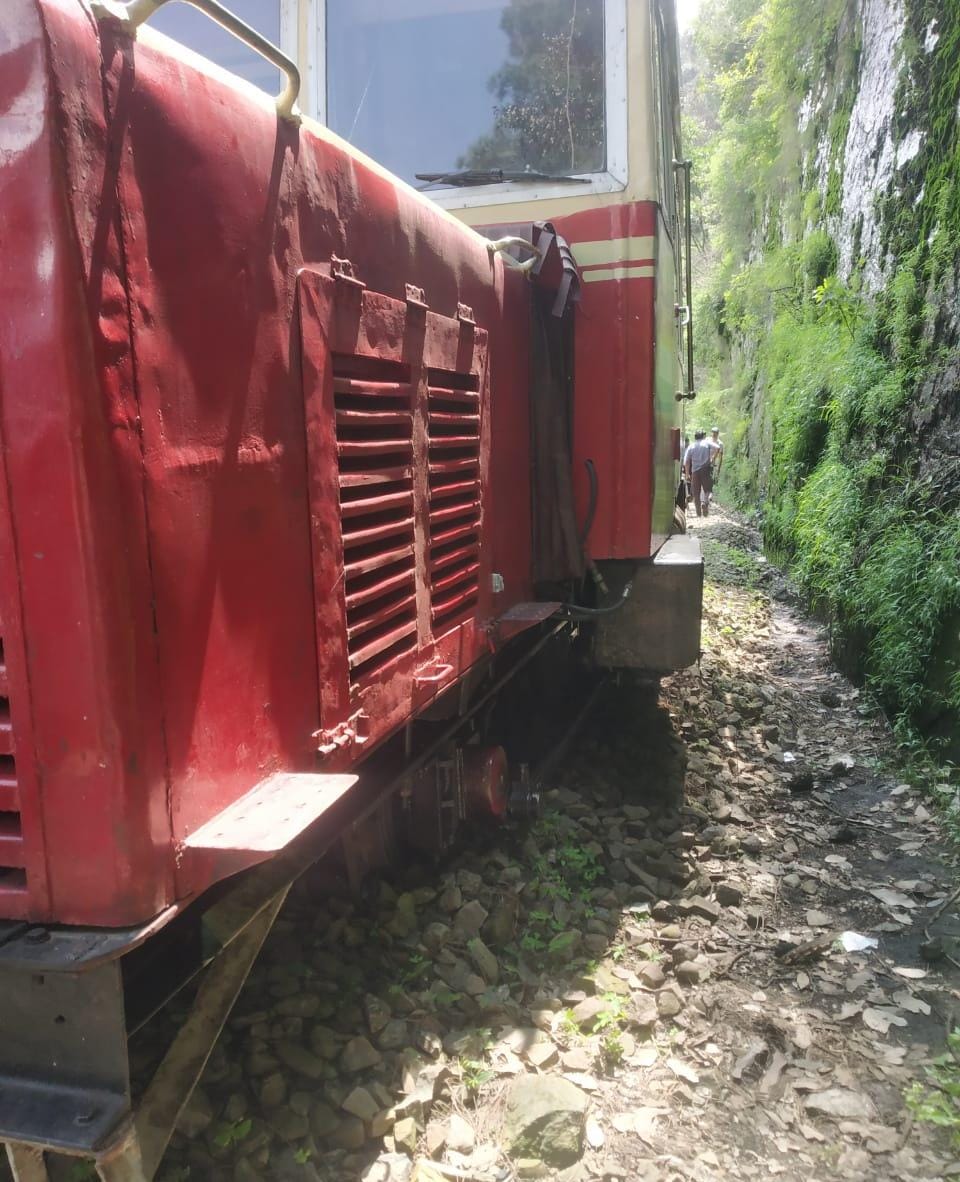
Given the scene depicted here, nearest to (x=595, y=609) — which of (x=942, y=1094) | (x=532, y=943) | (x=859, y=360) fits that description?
(x=532, y=943)

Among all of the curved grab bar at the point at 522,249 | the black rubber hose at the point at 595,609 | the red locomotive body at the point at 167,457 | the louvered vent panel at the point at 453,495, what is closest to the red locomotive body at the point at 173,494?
the red locomotive body at the point at 167,457

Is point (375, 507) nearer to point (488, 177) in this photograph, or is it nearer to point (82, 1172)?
point (82, 1172)

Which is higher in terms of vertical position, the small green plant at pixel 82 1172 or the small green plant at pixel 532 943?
the small green plant at pixel 82 1172

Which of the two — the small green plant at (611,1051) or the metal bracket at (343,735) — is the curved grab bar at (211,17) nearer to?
the metal bracket at (343,735)

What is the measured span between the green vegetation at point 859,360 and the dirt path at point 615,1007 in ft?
3.82

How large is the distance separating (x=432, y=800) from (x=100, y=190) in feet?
7.57

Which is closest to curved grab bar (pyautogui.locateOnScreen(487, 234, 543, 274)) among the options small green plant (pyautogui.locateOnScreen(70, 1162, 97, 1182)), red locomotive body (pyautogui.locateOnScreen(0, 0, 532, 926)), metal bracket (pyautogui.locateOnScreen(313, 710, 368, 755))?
red locomotive body (pyautogui.locateOnScreen(0, 0, 532, 926))

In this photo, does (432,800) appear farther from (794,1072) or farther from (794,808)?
(794,808)

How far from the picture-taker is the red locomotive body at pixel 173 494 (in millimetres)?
1303

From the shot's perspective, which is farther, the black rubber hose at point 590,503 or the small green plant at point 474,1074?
the black rubber hose at point 590,503

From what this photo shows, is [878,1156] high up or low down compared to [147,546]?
down

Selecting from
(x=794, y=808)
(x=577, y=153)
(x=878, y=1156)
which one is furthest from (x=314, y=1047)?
(x=577, y=153)

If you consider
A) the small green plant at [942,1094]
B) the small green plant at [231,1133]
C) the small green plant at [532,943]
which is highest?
the small green plant at [231,1133]

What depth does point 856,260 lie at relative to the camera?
8.35 m
